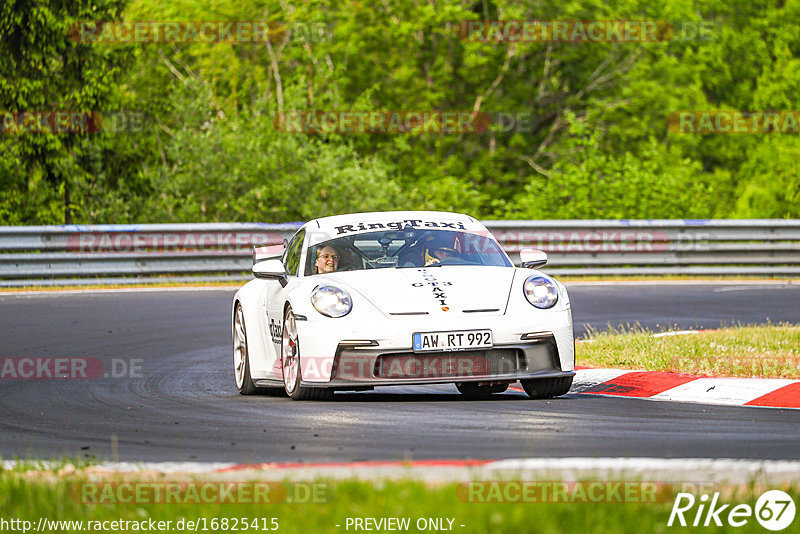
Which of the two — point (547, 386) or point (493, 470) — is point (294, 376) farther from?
point (493, 470)

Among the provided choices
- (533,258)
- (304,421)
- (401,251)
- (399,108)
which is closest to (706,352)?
(533,258)

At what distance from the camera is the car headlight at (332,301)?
27.1ft

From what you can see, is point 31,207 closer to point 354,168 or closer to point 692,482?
point 354,168

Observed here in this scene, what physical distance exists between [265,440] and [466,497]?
7.27 feet

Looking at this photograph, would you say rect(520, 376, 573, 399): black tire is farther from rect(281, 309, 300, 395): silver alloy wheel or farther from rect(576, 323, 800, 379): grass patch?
rect(281, 309, 300, 395): silver alloy wheel

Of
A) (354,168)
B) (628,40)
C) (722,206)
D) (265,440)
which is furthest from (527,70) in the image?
(265,440)

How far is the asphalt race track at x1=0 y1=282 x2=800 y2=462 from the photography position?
6219 millimetres

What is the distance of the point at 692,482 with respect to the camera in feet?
16.2

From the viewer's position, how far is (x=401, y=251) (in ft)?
30.2

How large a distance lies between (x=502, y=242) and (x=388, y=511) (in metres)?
16.7
